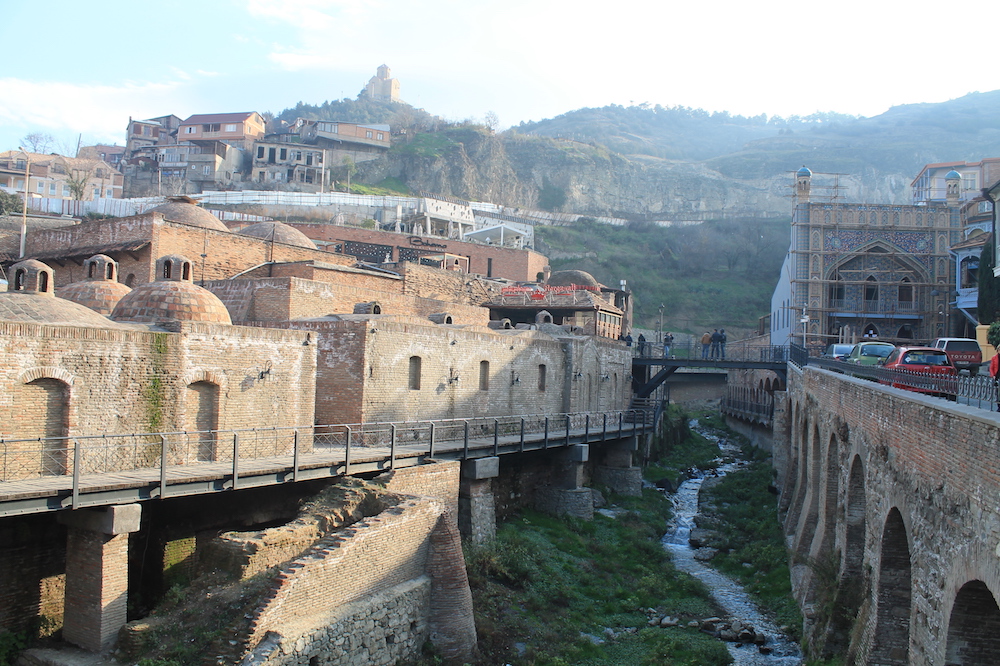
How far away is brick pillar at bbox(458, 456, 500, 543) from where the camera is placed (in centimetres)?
1800

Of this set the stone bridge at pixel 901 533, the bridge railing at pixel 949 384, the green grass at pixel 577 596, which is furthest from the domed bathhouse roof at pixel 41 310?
the bridge railing at pixel 949 384

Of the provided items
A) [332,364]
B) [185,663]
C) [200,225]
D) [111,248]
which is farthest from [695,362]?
[185,663]

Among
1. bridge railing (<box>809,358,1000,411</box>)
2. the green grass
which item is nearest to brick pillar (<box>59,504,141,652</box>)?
the green grass

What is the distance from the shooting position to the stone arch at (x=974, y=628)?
7438 millimetres

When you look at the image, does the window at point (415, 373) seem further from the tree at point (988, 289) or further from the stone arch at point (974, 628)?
the tree at point (988, 289)

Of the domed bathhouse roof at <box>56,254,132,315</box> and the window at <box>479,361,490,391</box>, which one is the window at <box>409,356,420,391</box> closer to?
the window at <box>479,361,490,391</box>

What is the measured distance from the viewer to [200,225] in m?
29.4

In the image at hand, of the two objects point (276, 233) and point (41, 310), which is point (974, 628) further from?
point (276, 233)

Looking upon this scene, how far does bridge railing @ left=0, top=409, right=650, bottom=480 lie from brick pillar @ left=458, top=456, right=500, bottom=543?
520 millimetres

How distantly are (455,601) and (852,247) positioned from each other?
3221cm

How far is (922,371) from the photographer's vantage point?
15977 millimetres

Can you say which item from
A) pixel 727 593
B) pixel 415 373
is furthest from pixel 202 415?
pixel 727 593

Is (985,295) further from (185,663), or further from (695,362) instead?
(185,663)

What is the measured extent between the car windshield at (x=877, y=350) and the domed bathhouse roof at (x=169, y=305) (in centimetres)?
1835
